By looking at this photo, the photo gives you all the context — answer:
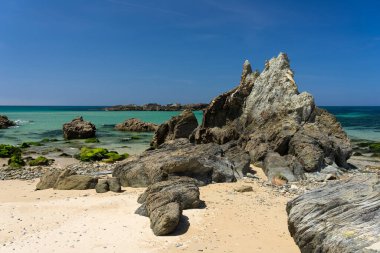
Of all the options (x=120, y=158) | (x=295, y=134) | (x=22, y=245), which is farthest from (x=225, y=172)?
(x=120, y=158)

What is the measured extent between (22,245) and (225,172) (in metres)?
10.8

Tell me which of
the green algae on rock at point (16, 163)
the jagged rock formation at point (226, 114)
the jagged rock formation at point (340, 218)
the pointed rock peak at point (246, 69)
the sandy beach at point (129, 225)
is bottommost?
the green algae on rock at point (16, 163)

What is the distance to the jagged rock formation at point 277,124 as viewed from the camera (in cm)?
2417

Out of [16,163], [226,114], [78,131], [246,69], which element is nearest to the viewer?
[16,163]

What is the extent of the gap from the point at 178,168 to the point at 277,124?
1276 cm

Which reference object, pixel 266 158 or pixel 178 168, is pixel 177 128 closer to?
pixel 266 158

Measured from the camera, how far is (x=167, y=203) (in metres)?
13.0

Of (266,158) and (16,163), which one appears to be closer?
(266,158)

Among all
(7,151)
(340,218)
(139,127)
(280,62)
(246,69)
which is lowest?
(7,151)

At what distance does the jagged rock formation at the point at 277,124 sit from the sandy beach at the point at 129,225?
288 inches

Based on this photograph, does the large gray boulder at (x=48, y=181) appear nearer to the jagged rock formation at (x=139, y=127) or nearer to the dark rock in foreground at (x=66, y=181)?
the dark rock in foreground at (x=66, y=181)

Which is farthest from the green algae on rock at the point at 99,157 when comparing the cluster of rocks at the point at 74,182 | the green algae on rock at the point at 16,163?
the cluster of rocks at the point at 74,182

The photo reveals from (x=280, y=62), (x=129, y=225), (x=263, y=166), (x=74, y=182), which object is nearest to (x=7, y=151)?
(x=74, y=182)

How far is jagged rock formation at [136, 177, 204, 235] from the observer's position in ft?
38.9
